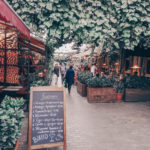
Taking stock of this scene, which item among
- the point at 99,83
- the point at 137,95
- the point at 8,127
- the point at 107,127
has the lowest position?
the point at 107,127

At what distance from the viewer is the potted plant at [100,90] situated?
8.02m

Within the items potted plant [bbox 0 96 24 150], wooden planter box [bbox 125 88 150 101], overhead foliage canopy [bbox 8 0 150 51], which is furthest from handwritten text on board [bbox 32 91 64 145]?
wooden planter box [bbox 125 88 150 101]

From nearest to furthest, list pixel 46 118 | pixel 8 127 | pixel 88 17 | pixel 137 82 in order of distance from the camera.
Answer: pixel 8 127 → pixel 46 118 → pixel 88 17 → pixel 137 82

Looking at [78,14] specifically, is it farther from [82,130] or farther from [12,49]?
[12,49]

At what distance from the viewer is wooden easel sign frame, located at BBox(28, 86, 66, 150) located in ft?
10.8

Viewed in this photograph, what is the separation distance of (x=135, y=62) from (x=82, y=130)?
8.93m

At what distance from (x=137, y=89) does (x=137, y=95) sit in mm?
303

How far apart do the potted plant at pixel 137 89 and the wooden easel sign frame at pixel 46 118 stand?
5.74 meters

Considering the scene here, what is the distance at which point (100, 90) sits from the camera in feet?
26.4

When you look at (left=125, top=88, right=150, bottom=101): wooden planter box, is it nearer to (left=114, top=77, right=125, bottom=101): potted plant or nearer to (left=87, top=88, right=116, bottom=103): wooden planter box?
(left=114, top=77, right=125, bottom=101): potted plant

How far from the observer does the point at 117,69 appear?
13852mm

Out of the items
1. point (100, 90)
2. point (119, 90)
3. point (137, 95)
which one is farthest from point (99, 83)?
point (137, 95)

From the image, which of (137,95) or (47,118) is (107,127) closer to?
(47,118)

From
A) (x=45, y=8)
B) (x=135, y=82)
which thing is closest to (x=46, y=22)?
(x=45, y=8)
